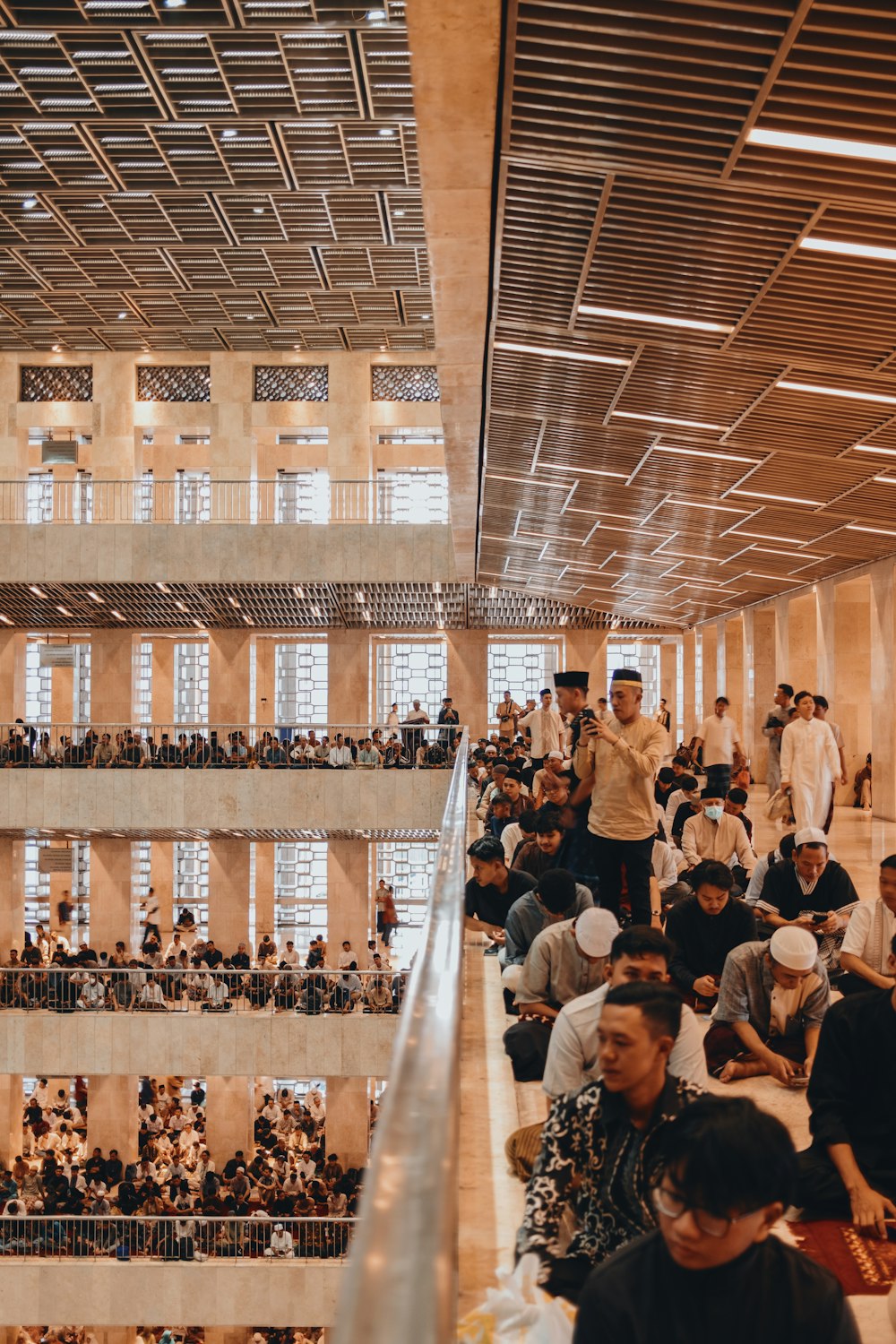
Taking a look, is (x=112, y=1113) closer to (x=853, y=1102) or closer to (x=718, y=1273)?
(x=853, y=1102)

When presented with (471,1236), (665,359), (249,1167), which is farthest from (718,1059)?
(249,1167)

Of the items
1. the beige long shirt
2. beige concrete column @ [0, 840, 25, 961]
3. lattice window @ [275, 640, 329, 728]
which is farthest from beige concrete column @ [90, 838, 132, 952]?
the beige long shirt

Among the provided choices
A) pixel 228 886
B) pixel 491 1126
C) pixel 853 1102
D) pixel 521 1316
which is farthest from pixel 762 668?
pixel 521 1316

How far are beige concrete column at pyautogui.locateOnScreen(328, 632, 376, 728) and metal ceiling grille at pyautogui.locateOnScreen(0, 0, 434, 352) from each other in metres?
6.33

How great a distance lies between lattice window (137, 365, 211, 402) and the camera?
27250 millimetres

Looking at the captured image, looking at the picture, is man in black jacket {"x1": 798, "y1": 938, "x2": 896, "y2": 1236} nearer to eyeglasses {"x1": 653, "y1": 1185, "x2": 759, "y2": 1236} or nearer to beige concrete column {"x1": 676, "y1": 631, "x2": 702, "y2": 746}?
eyeglasses {"x1": 653, "y1": 1185, "x2": 759, "y2": 1236}

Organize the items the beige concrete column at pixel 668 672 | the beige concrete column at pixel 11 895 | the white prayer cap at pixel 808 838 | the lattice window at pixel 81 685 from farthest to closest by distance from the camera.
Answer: the beige concrete column at pixel 668 672
the lattice window at pixel 81 685
the beige concrete column at pixel 11 895
the white prayer cap at pixel 808 838

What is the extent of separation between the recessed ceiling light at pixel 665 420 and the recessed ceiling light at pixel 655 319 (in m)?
2.58

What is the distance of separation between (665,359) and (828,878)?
4048mm

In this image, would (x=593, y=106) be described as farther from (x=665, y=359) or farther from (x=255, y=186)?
(x=255, y=186)

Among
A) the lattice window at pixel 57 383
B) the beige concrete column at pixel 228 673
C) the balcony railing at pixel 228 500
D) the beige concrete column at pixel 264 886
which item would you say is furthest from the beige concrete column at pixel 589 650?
the lattice window at pixel 57 383

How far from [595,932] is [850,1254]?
5.46 ft

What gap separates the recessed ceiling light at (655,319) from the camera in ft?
27.3

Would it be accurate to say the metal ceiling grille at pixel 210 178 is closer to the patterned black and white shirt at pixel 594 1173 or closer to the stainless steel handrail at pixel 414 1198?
the patterned black and white shirt at pixel 594 1173
